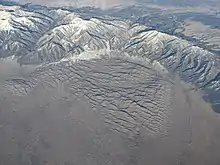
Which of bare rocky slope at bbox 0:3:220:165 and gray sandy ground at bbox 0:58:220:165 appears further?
bare rocky slope at bbox 0:3:220:165

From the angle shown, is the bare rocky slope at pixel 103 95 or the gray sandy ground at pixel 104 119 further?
the bare rocky slope at pixel 103 95

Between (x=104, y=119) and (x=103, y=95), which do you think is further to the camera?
(x=103, y=95)

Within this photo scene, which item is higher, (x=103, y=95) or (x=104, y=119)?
(x=103, y=95)

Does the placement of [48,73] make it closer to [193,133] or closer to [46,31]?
[46,31]
